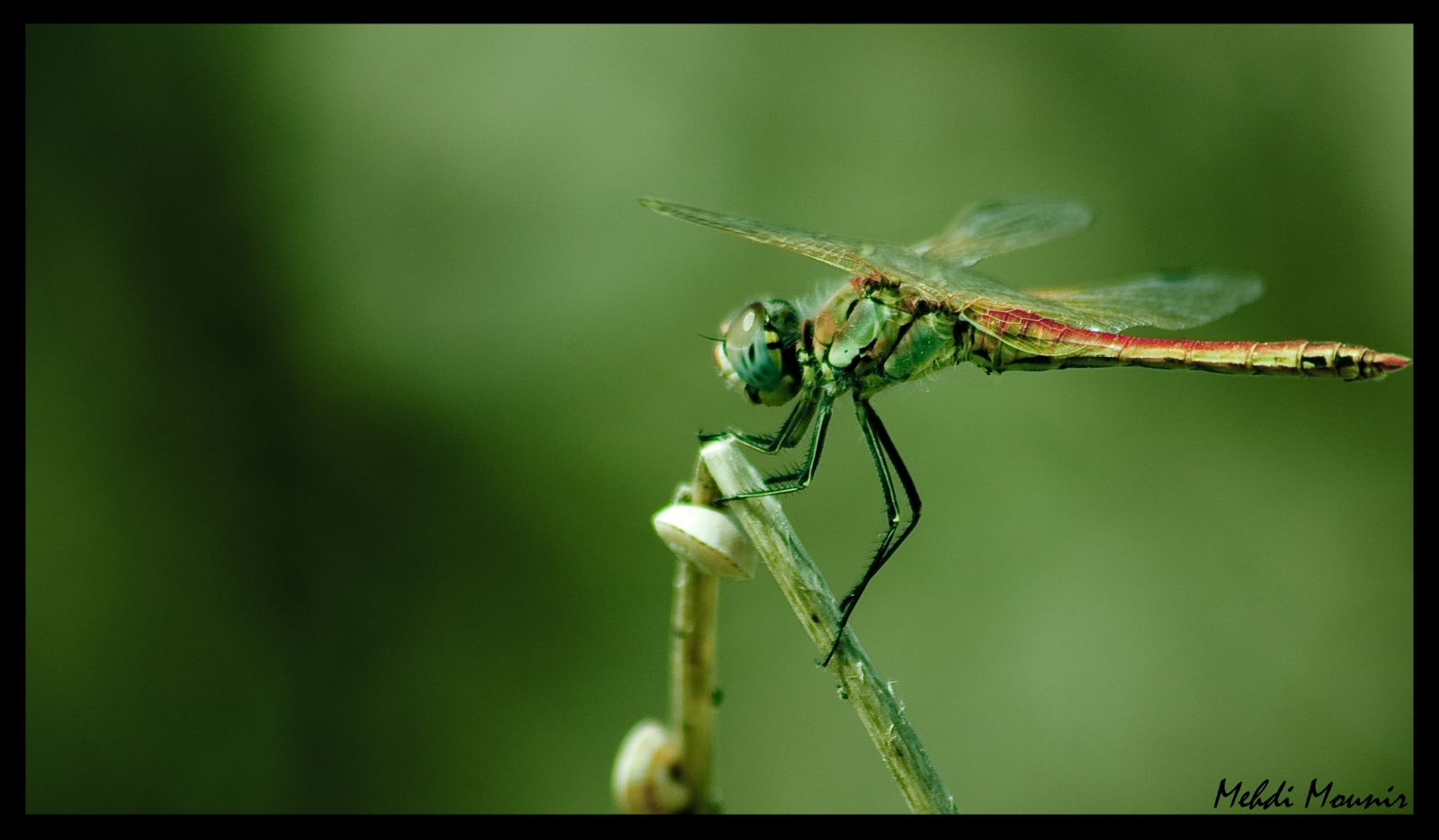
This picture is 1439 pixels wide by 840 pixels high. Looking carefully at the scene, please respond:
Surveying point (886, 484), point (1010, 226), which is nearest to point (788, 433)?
point (886, 484)

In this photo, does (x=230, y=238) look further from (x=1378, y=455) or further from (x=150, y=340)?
(x=1378, y=455)

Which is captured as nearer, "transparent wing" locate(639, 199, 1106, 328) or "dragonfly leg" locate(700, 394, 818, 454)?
"transparent wing" locate(639, 199, 1106, 328)

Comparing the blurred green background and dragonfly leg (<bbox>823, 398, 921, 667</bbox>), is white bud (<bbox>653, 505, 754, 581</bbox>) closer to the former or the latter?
dragonfly leg (<bbox>823, 398, 921, 667</bbox>)

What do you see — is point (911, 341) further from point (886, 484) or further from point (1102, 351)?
point (1102, 351)

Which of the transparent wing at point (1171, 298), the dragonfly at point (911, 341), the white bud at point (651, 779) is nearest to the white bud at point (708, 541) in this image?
the white bud at point (651, 779)

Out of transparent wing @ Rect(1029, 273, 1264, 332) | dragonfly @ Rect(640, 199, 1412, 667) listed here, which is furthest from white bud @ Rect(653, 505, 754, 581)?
transparent wing @ Rect(1029, 273, 1264, 332)

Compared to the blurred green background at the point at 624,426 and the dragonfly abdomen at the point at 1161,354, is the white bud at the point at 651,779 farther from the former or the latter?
the blurred green background at the point at 624,426
